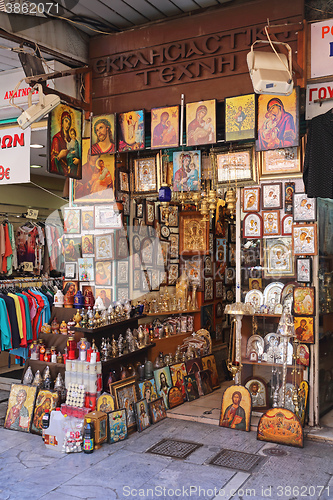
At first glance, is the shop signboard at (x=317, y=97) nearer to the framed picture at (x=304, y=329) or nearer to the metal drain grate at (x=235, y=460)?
the framed picture at (x=304, y=329)

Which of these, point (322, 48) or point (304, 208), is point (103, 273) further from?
point (322, 48)

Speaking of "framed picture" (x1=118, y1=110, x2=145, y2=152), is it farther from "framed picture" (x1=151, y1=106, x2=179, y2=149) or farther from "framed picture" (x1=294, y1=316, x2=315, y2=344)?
"framed picture" (x1=294, y1=316, x2=315, y2=344)

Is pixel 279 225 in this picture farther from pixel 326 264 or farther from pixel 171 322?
pixel 171 322

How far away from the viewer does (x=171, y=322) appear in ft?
23.2

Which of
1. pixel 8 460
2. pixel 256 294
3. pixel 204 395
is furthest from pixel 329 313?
pixel 8 460

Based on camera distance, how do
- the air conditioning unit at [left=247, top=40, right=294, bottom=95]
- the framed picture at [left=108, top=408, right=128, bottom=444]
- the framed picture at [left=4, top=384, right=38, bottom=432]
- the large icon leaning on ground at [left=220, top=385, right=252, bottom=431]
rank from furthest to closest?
the framed picture at [left=4, top=384, right=38, bottom=432]
the large icon leaning on ground at [left=220, top=385, right=252, bottom=431]
the framed picture at [left=108, top=408, right=128, bottom=444]
the air conditioning unit at [left=247, top=40, right=294, bottom=95]

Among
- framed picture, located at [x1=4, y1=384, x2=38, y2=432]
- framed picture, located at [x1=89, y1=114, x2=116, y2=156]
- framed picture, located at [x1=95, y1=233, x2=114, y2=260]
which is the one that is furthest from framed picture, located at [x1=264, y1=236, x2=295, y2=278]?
framed picture, located at [x1=4, y1=384, x2=38, y2=432]

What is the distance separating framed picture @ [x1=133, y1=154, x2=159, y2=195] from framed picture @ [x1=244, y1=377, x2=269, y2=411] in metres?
2.52

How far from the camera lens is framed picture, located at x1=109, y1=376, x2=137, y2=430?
16.9 ft

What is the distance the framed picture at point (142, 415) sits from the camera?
514 cm

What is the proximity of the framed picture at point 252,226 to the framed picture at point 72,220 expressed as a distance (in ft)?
6.99

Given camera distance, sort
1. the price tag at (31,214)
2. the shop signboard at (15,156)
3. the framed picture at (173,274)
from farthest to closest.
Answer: the price tag at (31,214) < the framed picture at (173,274) < the shop signboard at (15,156)

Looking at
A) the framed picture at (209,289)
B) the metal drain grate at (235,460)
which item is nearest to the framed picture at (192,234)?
the framed picture at (209,289)

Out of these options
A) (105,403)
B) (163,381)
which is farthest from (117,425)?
(163,381)
